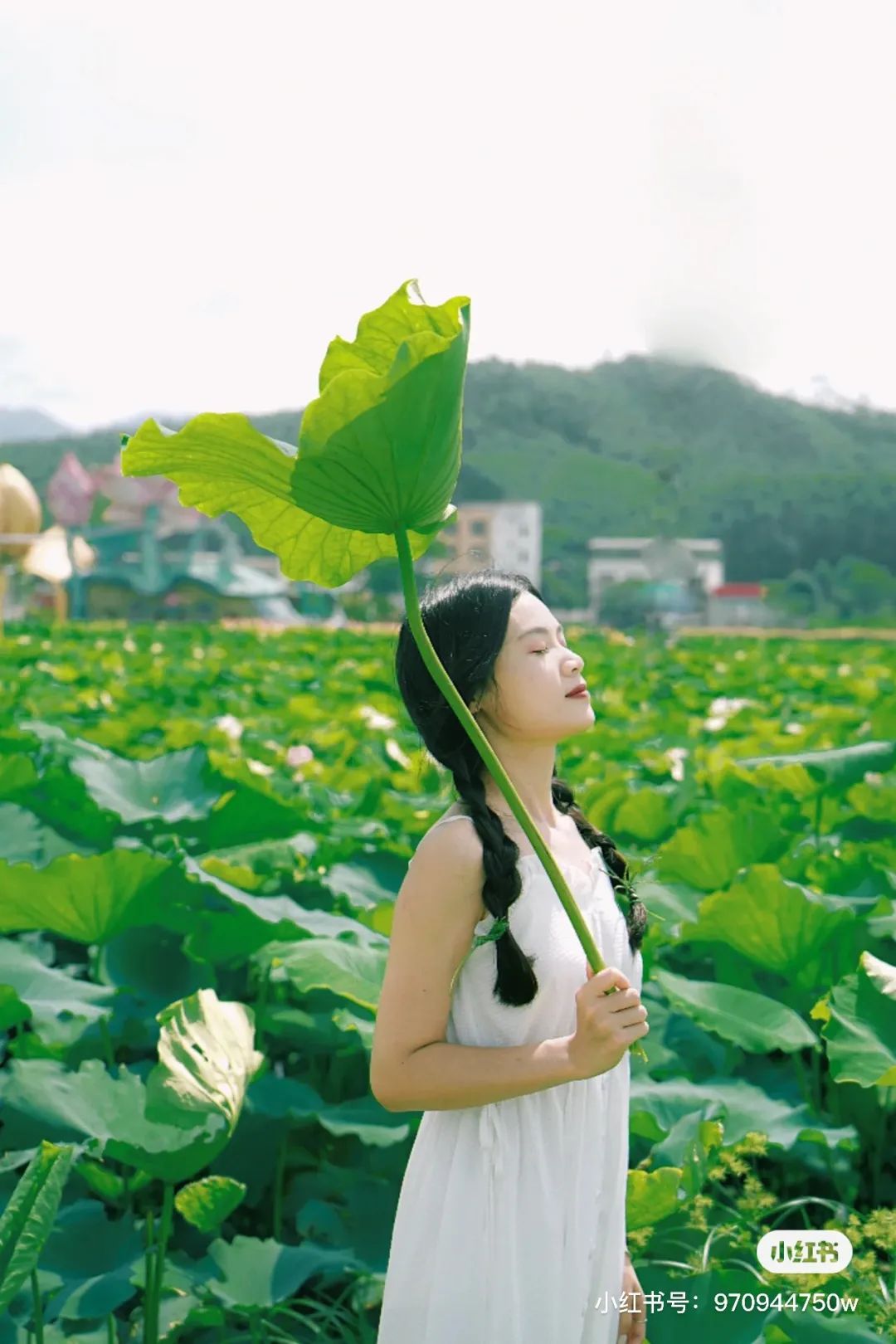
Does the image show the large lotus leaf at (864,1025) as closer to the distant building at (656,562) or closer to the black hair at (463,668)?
the black hair at (463,668)

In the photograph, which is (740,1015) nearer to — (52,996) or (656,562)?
(52,996)

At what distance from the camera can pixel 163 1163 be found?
147cm

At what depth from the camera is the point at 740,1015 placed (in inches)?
72.8

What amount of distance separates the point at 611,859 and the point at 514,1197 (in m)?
0.32

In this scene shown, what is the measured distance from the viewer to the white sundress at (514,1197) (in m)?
1.16

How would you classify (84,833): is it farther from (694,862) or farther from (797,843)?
(797,843)

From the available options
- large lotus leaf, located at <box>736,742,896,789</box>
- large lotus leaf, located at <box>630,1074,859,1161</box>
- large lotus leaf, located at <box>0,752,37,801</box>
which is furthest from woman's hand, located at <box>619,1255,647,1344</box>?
large lotus leaf, located at <box>0,752,37,801</box>

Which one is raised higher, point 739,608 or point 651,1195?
point 651,1195

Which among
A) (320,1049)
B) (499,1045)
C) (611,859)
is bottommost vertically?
(320,1049)

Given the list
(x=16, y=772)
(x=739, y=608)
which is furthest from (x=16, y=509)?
(x=739, y=608)

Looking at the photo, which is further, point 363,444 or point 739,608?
point 739,608

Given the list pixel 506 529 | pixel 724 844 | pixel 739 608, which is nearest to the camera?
pixel 724 844

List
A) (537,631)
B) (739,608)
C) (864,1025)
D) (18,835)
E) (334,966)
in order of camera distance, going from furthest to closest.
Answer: (739,608)
(18,835)
(334,966)
(864,1025)
(537,631)

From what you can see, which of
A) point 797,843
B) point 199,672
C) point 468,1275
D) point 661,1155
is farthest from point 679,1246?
point 199,672
